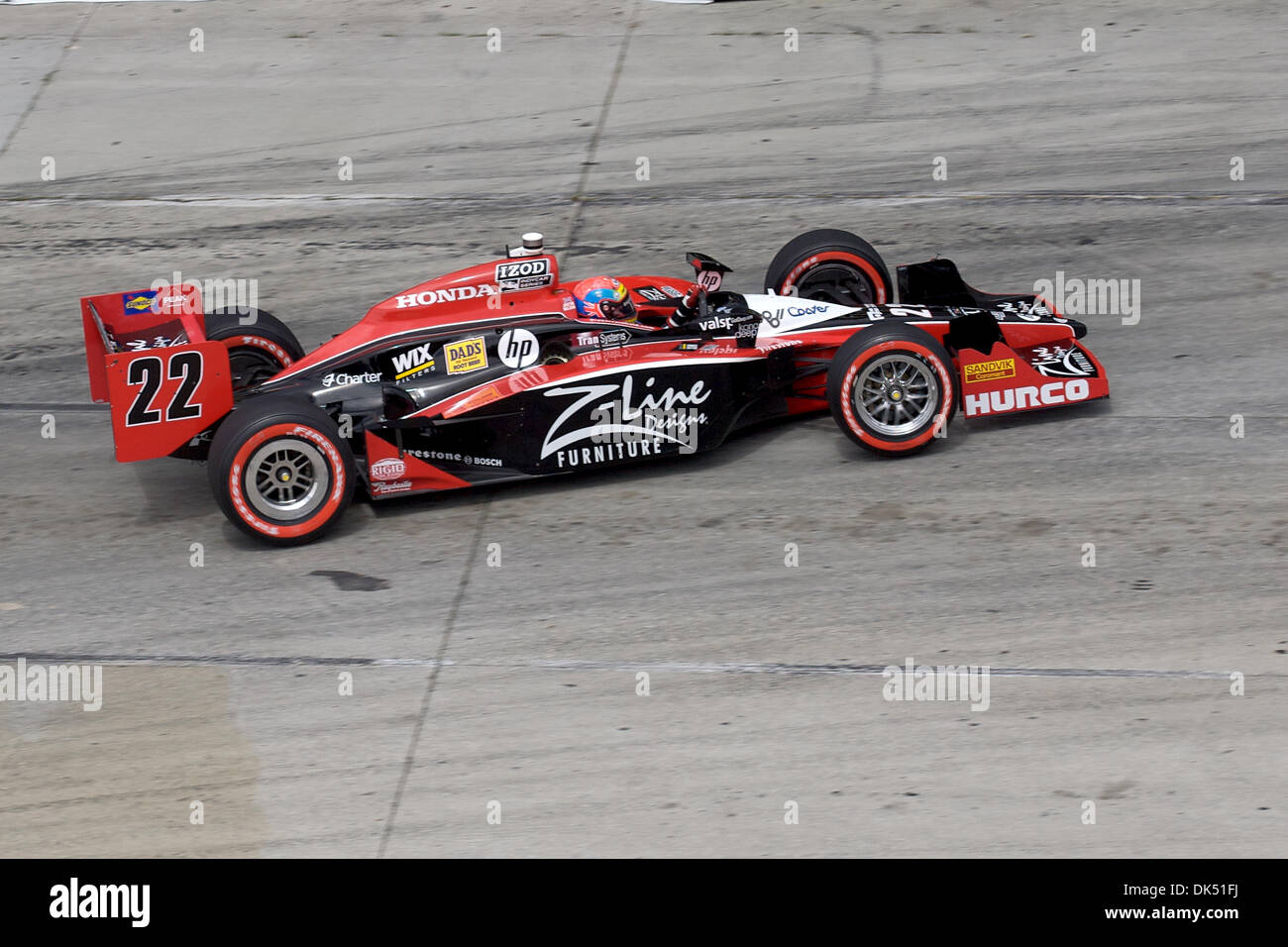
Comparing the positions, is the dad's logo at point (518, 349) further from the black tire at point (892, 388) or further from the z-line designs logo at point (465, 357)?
the black tire at point (892, 388)

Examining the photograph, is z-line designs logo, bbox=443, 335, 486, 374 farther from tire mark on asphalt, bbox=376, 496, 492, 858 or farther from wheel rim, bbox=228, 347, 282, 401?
wheel rim, bbox=228, 347, 282, 401

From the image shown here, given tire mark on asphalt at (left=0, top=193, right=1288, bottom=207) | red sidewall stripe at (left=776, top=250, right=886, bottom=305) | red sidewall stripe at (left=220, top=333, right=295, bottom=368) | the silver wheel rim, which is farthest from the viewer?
tire mark on asphalt at (left=0, top=193, right=1288, bottom=207)

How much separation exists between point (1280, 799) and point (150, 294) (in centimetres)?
657

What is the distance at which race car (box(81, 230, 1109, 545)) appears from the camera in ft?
26.9

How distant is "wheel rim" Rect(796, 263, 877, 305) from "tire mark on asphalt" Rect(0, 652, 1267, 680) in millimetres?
3275

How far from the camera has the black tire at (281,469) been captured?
26.2ft

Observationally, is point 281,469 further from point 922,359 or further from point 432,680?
point 922,359

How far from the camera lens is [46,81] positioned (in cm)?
1570

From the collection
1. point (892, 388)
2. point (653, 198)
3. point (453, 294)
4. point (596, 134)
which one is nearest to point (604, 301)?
point (453, 294)

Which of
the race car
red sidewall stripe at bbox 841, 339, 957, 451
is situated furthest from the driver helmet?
red sidewall stripe at bbox 841, 339, 957, 451

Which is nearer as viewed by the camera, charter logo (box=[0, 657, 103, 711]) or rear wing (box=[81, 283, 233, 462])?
charter logo (box=[0, 657, 103, 711])

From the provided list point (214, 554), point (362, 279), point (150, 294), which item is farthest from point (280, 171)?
point (214, 554)

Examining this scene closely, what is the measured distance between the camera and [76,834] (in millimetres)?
6406

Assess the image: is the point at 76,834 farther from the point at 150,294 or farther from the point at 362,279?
the point at 362,279
